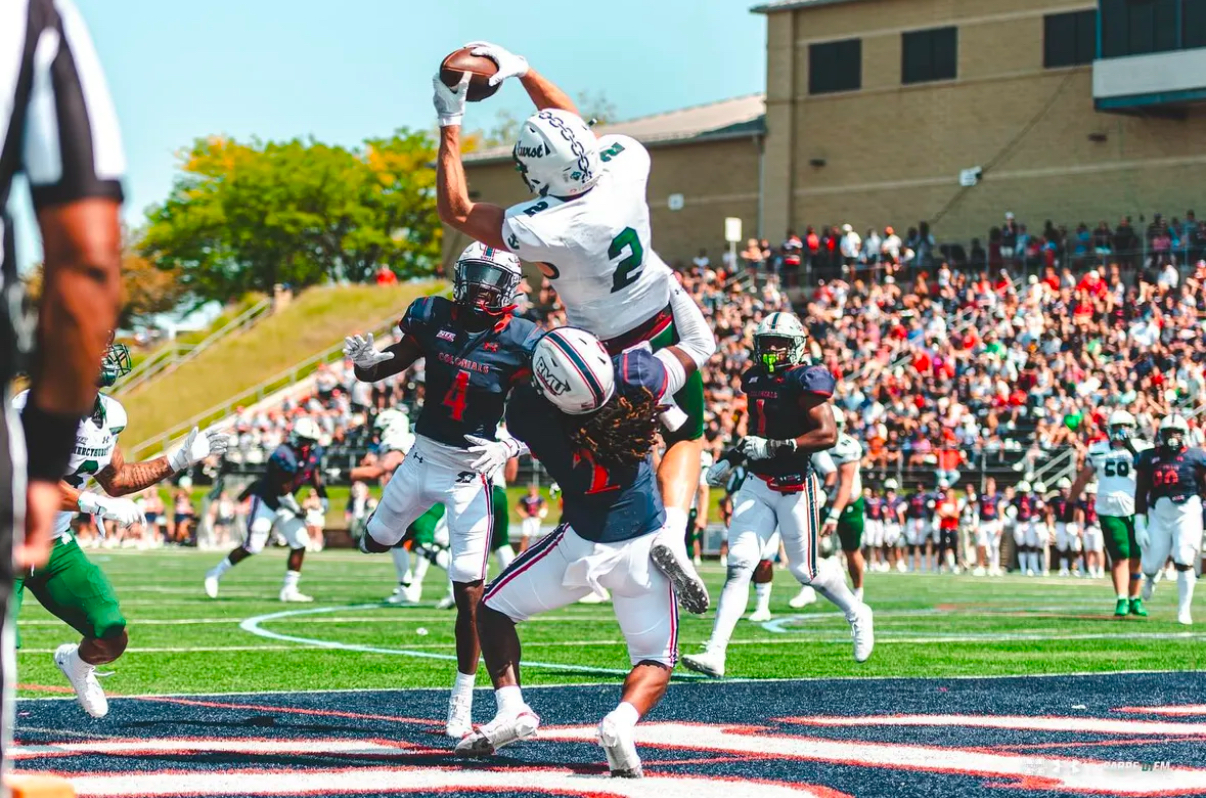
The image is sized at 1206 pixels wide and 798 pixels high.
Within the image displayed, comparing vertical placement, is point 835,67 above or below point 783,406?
above

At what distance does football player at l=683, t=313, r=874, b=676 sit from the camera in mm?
10266

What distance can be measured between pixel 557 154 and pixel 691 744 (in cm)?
234

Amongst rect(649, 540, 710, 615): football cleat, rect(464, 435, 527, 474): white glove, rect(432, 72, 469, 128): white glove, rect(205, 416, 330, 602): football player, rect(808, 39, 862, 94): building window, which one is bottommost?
rect(205, 416, 330, 602): football player

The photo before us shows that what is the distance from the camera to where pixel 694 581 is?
609 cm

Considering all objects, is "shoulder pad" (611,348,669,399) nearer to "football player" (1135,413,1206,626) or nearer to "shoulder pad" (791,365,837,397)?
"shoulder pad" (791,365,837,397)

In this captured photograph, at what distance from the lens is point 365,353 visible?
7.95 meters

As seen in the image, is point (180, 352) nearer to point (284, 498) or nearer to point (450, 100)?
point (284, 498)

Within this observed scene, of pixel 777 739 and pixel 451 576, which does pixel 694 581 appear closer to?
pixel 777 739

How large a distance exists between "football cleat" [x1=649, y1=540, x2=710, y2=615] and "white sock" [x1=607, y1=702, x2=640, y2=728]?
479mm

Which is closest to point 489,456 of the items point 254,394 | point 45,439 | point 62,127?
point 45,439

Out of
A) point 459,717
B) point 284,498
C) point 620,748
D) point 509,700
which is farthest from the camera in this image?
point 284,498

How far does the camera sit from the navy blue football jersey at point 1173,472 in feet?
51.2

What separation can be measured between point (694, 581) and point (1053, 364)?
87.5ft

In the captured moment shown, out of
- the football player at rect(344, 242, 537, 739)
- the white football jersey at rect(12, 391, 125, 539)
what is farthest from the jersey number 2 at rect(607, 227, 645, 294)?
the white football jersey at rect(12, 391, 125, 539)
